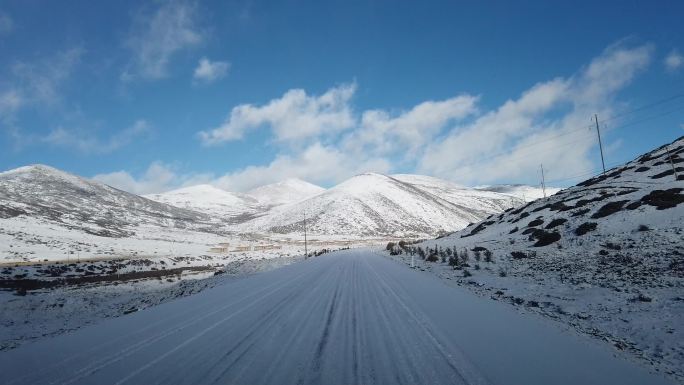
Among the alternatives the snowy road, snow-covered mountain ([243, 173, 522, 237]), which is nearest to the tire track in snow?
the snowy road

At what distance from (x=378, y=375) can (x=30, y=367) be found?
5931 mm

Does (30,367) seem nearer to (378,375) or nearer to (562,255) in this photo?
(378,375)

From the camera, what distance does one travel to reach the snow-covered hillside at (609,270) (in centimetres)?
786

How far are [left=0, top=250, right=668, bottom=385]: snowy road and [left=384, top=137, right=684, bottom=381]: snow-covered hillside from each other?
106 cm

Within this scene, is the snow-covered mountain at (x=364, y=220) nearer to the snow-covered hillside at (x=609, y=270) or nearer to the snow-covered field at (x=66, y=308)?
the snow-covered field at (x=66, y=308)

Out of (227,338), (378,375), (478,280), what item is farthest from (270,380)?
(478,280)

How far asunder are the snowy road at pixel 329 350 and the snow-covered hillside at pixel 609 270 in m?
1.06

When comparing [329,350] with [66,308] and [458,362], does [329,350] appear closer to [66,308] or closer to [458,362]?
[458,362]

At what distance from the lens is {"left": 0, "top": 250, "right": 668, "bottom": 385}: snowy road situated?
550 centimetres

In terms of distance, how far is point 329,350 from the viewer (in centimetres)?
675

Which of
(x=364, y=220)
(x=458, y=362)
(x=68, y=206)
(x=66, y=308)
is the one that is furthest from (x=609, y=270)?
(x=68, y=206)

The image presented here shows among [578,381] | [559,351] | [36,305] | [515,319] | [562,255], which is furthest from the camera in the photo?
[36,305]

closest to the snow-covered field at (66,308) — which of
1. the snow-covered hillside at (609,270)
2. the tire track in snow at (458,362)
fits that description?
the tire track in snow at (458,362)

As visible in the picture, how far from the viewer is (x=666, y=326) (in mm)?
7688
